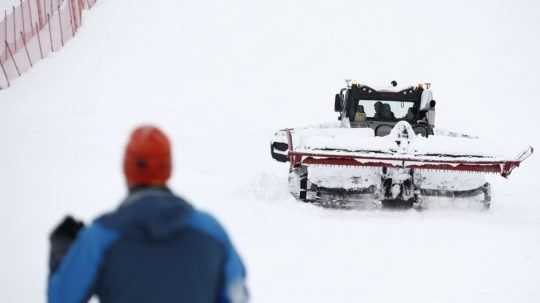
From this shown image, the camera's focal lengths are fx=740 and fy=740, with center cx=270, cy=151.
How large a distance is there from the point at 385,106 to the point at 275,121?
30.8 ft

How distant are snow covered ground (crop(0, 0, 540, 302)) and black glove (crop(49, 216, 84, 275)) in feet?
10.9

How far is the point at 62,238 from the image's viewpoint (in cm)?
261

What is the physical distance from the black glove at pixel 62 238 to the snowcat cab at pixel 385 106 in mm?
9471

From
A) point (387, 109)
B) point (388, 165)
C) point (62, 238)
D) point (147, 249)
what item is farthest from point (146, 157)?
point (387, 109)

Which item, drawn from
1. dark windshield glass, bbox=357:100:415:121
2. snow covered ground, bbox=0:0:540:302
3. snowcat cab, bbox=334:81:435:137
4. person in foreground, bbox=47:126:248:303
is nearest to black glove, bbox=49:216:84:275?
person in foreground, bbox=47:126:248:303

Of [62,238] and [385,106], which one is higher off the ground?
[62,238]

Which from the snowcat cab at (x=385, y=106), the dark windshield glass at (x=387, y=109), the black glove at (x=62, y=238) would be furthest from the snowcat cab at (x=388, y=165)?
the black glove at (x=62, y=238)

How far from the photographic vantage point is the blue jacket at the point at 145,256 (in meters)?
2.35

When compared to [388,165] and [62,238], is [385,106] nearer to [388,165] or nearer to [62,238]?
[388,165]

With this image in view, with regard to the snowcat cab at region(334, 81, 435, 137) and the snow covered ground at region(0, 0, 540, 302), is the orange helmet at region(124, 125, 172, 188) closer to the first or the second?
the snow covered ground at region(0, 0, 540, 302)

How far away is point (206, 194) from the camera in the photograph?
9.93 metres

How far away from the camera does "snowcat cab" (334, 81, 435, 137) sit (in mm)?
11961

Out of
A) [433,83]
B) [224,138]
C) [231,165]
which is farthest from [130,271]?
[433,83]

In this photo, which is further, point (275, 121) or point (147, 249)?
point (275, 121)
